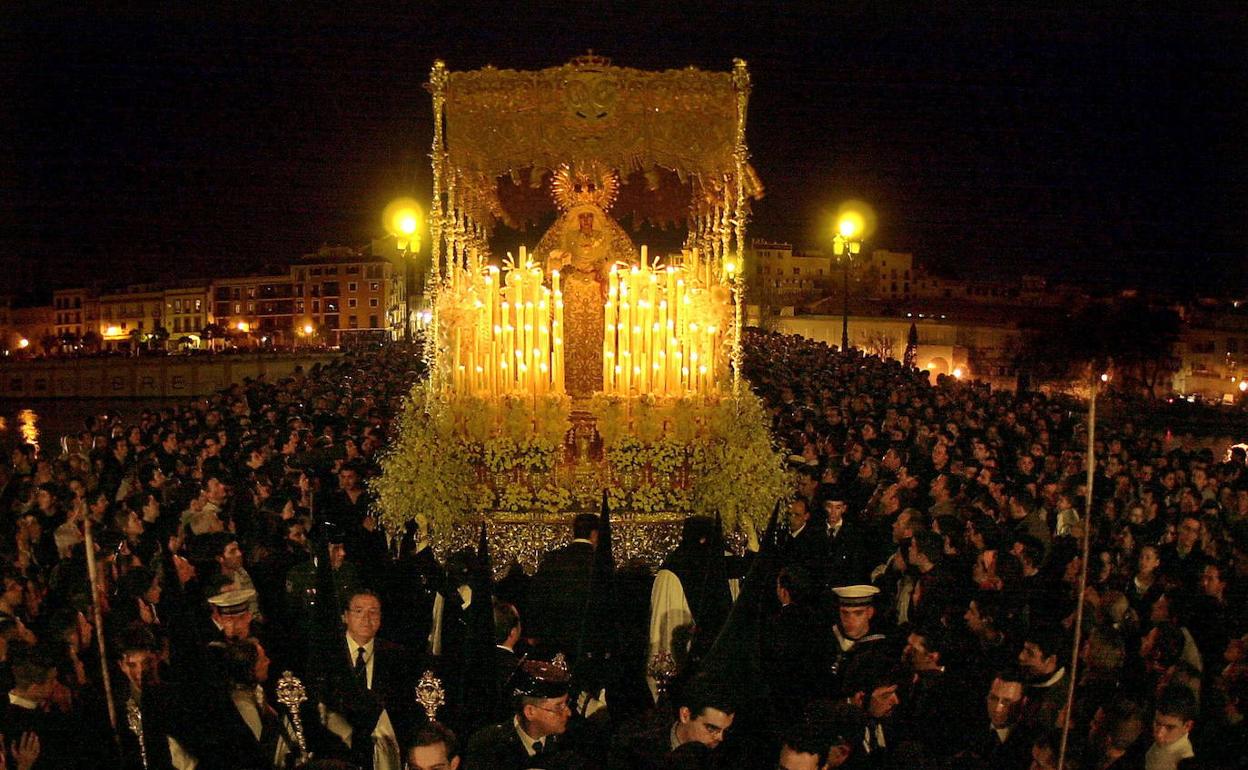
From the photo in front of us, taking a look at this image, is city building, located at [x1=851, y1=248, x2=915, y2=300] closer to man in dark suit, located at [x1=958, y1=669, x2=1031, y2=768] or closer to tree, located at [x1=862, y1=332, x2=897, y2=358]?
tree, located at [x1=862, y1=332, x2=897, y2=358]

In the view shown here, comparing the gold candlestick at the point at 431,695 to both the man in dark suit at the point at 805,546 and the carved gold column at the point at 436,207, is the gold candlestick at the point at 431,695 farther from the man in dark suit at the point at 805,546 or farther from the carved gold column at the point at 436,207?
the carved gold column at the point at 436,207

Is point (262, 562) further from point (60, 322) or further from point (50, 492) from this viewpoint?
point (60, 322)

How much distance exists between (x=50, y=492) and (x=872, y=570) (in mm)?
7102

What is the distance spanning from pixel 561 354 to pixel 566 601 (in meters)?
5.34

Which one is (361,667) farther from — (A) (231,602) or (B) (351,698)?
(A) (231,602)

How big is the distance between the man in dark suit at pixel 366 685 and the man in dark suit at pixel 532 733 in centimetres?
47

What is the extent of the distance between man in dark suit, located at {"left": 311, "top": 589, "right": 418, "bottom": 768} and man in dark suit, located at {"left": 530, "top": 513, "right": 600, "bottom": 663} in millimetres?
818

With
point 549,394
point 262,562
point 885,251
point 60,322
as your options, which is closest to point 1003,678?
point 262,562

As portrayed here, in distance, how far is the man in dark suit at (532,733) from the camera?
4.30 metres

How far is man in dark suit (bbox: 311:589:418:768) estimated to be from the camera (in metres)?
4.48

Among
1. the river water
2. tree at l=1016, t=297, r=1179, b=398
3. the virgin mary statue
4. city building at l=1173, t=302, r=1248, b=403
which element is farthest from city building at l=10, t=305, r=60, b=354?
tree at l=1016, t=297, r=1179, b=398

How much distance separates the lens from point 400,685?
5102 millimetres

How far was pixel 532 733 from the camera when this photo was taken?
4.42m

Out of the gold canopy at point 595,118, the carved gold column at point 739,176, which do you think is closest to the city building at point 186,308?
the gold canopy at point 595,118
